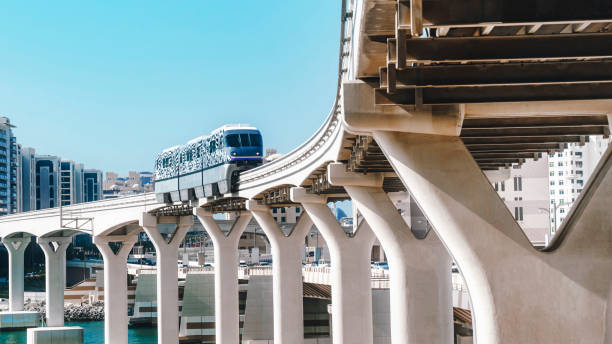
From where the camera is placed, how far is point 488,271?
13.7 meters

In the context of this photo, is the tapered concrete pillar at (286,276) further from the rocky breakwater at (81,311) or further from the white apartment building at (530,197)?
the rocky breakwater at (81,311)

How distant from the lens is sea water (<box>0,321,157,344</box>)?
3300 inches

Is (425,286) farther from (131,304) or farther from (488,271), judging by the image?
(131,304)

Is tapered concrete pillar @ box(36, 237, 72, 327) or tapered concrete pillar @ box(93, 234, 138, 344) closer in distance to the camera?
tapered concrete pillar @ box(93, 234, 138, 344)

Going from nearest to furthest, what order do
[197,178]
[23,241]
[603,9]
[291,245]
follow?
[603,9], [291,245], [197,178], [23,241]

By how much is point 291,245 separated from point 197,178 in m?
6.95

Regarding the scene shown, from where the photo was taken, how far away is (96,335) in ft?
294

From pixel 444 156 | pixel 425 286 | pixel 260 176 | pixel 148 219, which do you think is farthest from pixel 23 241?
pixel 444 156

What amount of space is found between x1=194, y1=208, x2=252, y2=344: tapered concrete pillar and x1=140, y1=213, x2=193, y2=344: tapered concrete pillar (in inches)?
267

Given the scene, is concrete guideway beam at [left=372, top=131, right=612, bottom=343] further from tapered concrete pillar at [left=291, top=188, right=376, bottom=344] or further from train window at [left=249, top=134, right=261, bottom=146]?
train window at [left=249, top=134, right=261, bottom=146]


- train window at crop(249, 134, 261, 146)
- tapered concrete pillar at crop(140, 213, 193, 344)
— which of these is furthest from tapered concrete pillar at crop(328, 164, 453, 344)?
tapered concrete pillar at crop(140, 213, 193, 344)

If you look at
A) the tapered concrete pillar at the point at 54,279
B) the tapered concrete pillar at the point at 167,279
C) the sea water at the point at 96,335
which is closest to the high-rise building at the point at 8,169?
the sea water at the point at 96,335

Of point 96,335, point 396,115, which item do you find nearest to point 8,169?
point 96,335

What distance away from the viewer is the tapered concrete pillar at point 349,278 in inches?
1480
